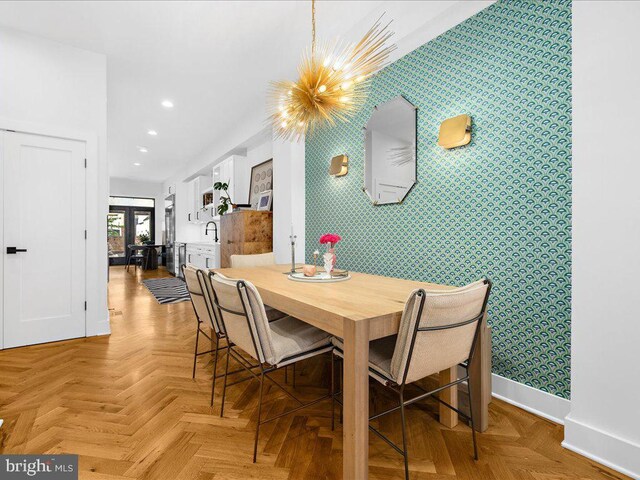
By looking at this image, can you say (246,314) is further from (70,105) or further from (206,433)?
(70,105)

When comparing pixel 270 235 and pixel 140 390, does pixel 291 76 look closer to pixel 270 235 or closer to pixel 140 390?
pixel 270 235

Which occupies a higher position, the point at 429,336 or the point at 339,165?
the point at 339,165

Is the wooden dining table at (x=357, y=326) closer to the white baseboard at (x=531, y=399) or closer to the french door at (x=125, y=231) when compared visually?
the white baseboard at (x=531, y=399)

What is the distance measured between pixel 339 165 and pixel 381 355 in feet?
7.32

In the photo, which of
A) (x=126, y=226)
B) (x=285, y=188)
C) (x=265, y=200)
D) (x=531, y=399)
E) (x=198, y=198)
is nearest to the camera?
(x=531, y=399)

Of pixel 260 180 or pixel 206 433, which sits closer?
pixel 206 433

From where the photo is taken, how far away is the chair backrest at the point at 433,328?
1173 mm

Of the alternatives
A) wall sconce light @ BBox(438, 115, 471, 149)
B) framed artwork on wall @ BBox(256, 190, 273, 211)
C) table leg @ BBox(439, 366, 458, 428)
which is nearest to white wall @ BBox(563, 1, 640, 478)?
table leg @ BBox(439, 366, 458, 428)

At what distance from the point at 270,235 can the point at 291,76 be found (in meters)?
2.14

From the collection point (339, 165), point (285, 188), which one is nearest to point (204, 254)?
point (285, 188)

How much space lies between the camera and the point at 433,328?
1208 millimetres

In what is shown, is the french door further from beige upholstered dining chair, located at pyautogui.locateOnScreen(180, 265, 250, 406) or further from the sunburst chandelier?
the sunburst chandelier

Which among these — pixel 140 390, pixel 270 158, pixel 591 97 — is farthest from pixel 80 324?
pixel 591 97

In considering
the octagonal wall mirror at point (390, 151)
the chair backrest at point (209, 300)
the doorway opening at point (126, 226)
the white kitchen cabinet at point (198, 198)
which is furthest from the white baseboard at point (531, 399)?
the doorway opening at point (126, 226)
